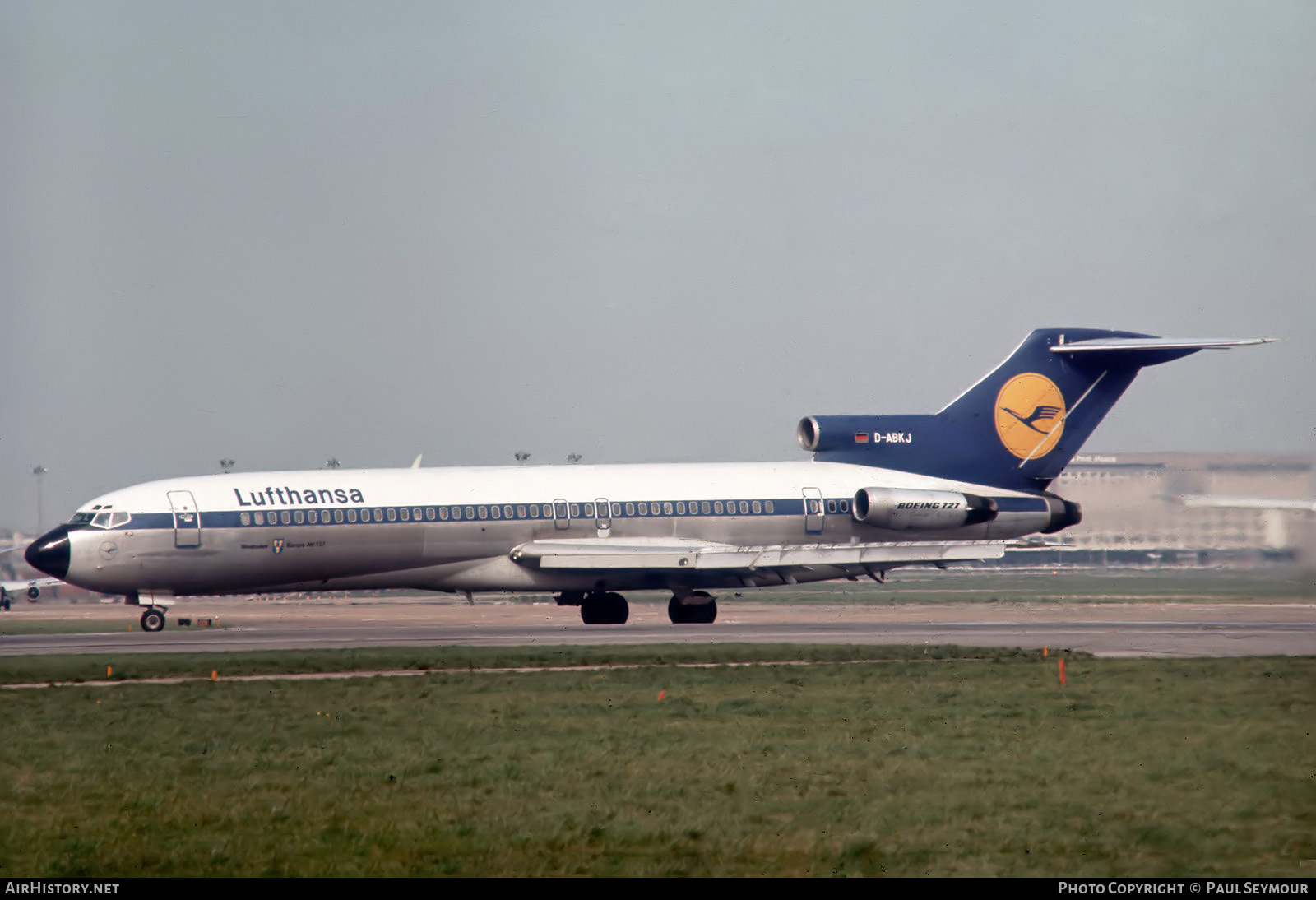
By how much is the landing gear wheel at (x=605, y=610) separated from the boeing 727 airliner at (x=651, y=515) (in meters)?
0.06

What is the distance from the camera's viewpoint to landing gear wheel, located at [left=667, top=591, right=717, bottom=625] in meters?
43.2

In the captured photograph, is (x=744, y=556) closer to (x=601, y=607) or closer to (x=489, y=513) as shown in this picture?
(x=601, y=607)

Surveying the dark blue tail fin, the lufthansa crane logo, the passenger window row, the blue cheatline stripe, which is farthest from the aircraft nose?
the lufthansa crane logo

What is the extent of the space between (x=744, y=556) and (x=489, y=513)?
288 inches

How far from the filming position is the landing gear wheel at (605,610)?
43.9 m

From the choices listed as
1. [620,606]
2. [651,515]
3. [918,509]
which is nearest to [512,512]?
[651,515]

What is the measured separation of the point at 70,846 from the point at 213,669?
49.7 ft

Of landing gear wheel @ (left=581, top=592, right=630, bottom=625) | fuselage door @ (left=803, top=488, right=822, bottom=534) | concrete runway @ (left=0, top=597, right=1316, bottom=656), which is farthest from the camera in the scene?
fuselage door @ (left=803, top=488, right=822, bottom=534)

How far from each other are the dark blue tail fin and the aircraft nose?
22163 mm

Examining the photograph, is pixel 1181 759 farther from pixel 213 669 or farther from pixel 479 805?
pixel 213 669

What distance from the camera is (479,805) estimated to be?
13.4 m

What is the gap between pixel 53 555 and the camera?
39062 millimetres

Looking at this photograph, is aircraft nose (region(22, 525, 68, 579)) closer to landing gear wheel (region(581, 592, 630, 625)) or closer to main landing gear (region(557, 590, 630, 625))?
main landing gear (region(557, 590, 630, 625))
